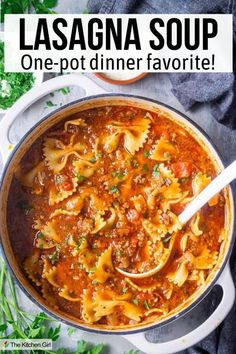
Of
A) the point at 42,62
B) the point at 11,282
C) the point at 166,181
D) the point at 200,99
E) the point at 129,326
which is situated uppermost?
the point at 42,62

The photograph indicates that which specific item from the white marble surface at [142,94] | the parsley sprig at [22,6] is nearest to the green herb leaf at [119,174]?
the white marble surface at [142,94]

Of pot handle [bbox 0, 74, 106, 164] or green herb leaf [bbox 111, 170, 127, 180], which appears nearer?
pot handle [bbox 0, 74, 106, 164]

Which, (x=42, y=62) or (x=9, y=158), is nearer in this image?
(x=9, y=158)

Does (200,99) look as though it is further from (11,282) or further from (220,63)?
(11,282)

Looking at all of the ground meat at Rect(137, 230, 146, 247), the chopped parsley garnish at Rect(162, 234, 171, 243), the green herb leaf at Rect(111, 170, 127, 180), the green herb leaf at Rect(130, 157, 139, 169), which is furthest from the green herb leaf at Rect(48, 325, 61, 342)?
the green herb leaf at Rect(130, 157, 139, 169)

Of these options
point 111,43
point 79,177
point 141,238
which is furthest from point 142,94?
point 141,238

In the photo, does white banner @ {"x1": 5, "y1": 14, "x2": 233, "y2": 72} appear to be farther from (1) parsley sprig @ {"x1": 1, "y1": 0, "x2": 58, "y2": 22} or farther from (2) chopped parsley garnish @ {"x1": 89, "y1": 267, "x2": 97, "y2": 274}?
(2) chopped parsley garnish @ {"x1": 89, "y1": 267, "x2": 97, "y2": 274}

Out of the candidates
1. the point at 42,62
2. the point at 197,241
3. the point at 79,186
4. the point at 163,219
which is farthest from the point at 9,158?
the point at 197,241
